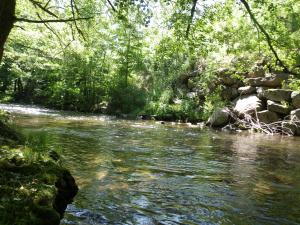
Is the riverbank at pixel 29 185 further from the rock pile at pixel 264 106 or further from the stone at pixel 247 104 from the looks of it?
the stone at pixel 247 104

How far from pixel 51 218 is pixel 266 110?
2099 centimetres

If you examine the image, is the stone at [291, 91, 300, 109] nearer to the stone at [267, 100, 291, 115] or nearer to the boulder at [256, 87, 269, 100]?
the stone at [267, 100, 291, 115]

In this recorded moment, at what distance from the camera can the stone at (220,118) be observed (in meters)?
24.2

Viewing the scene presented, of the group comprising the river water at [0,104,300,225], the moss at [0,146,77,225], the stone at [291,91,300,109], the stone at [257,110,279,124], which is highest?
the stone at [291,91,300,109]

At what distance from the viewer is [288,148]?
15.3m

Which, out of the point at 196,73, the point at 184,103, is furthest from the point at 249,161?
the point at 196,73

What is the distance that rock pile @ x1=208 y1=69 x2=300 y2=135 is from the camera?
22.1 m

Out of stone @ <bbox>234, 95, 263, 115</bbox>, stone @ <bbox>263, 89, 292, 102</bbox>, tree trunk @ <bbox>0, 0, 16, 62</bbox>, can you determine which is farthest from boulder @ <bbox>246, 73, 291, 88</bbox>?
tree trunk @ <bbox>0, 0, 16, 62</bbox>

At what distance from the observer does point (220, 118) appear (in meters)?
24.2

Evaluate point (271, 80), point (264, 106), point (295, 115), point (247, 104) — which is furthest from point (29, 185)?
point (271, 80)

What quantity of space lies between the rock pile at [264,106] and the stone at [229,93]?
0.08 meters

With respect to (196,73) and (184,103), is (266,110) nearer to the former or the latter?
(184,103)

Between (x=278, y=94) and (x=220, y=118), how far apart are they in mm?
3796

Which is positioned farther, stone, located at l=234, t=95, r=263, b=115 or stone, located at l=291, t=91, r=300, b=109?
stone, located at l=234, t=95, r=263, b=115
